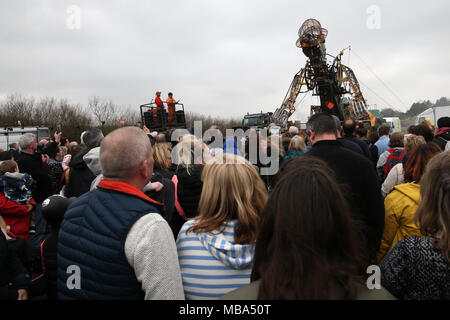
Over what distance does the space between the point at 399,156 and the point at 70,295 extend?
4740 mm

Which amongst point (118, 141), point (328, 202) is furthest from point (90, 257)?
point (328, 202)

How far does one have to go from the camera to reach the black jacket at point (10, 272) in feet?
7.60

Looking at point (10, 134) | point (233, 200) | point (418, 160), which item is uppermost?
point (10, 134)

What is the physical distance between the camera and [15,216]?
3.91m

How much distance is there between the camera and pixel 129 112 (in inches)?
1871

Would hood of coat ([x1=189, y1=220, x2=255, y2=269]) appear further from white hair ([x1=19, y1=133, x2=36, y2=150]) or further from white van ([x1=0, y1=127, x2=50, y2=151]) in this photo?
white van ([x1=0, y1=127, x2=50, y2=151])

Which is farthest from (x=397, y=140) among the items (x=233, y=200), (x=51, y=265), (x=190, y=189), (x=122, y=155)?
(x=51, y=265)

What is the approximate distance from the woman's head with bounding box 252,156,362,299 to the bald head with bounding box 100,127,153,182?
1.00 m

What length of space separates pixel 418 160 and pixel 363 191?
672 mm

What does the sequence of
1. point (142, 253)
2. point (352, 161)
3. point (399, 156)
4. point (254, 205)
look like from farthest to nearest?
point (399, 156)
point (352, 161)
point (254, 205)
point (142, 253)

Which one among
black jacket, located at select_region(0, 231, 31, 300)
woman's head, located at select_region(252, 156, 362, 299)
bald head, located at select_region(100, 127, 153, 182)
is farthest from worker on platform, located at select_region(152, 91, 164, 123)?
woman's head, located at select_region(252, 156, 362, 299)

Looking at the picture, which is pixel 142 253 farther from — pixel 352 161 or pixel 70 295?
pixel 352 161

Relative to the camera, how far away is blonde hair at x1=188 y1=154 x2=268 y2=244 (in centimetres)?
178

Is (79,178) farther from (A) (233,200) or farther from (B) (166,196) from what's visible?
(A) (233,200)
